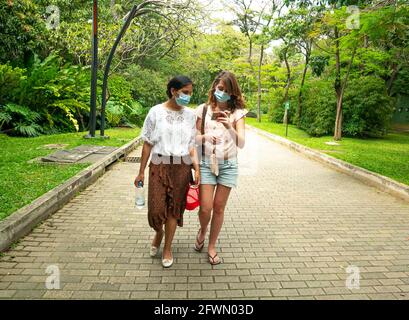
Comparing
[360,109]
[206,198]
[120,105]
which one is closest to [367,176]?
[206,198]

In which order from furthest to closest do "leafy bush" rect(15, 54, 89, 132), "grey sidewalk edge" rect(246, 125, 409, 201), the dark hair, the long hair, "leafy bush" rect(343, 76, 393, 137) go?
1. "leafy bush" rect(343, 76, 393, 137)
2. "leafy bush" rect(15, 54, 89, 132)
3. "grey sidewalk edge" rect(246, 125, 409, 201)
4. the long hair
5. the dark hair

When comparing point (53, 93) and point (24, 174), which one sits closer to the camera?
point (24, 174)

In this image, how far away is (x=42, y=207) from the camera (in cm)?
467

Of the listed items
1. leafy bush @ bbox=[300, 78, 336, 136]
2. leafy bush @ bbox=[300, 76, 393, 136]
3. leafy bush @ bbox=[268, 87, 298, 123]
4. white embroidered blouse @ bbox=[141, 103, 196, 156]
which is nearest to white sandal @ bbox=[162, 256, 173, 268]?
white embroidered blouse @ bbox=[141, 103, 196, 156]

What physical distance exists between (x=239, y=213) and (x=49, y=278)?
10.0 feet

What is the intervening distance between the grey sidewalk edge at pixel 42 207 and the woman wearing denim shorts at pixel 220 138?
6.94 ft

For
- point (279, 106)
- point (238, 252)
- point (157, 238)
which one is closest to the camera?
point (157, 238)

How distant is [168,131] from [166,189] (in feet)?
1.81

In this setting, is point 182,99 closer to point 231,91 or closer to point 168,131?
point 168,131

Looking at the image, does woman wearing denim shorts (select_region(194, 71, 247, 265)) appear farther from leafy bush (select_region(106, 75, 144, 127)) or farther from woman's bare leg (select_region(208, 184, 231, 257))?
leafy bush (select_region(106, 75, 144, 127))

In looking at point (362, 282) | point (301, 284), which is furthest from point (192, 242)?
point (362, 282)

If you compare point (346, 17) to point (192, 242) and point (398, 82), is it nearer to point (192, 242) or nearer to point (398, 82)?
point (192, 242)

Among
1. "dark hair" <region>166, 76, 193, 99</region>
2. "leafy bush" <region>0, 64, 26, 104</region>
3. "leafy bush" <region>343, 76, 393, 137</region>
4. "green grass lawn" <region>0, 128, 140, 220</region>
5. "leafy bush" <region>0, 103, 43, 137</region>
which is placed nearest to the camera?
"dark hair" <region>166, 76, 193, 99</region>

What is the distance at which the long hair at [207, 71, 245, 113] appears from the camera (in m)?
3.42
